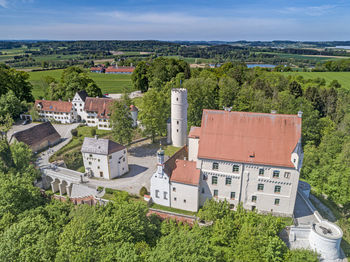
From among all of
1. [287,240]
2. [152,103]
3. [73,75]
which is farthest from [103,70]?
[287,240]

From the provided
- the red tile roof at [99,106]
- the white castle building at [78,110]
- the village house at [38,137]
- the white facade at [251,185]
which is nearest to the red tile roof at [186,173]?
the white facade at [251,185]

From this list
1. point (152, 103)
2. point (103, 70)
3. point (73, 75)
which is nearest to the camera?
point (152, 103)

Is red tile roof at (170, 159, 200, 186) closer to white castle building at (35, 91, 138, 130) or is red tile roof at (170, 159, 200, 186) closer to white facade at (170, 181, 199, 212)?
white facade at (170, 181, 199, 212)

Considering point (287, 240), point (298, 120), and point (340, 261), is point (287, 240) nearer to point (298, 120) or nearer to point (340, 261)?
point (340, 261)

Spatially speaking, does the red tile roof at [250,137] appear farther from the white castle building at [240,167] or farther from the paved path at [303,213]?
the paved path at [303,213]

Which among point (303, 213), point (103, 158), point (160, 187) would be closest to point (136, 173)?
point (103, 158)

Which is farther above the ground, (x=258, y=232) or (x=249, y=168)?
(x=249, y=168)

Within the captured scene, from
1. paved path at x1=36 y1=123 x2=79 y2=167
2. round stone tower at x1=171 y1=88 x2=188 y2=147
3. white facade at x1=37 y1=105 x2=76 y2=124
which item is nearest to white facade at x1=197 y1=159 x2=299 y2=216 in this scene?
round stone tower at x1=171 y1=88 x2=188 y2=147

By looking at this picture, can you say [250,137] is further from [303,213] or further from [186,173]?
[303,213]
